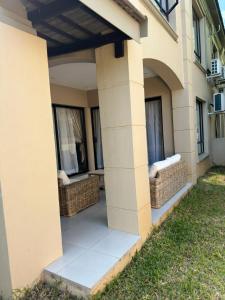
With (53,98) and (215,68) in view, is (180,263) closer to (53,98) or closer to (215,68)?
(53,98)

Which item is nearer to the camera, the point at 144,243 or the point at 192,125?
the point at 144,243

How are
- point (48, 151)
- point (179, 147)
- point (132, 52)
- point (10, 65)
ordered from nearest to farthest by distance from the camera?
point (10, 65)
point (48, 151)
point (132, 52)
point (179, 147)

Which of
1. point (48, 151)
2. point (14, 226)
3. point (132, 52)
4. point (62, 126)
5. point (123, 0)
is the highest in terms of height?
point (123, 0)

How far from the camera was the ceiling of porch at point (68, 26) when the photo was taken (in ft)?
6.95

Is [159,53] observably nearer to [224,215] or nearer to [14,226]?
[224,215]

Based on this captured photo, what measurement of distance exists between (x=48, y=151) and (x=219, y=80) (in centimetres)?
933

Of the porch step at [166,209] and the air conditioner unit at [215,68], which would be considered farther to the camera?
the air conditioner unit at [215,68]

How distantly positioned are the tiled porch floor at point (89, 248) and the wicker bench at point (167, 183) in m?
0.24

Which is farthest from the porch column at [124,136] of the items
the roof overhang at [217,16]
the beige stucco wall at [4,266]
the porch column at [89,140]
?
the roof overhang at [217,16]

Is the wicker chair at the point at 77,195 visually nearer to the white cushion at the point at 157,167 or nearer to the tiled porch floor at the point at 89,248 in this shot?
the tiled porch floor at the point at 89,248

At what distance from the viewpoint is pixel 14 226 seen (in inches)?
83.3

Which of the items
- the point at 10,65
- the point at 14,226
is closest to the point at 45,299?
the point at 14,226

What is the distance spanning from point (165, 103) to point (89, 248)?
4.76m

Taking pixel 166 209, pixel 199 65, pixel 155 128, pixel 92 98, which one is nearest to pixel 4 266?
pixel 166 209
